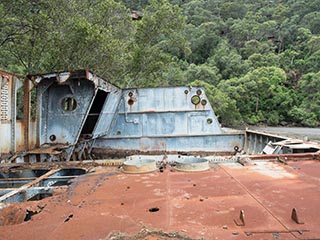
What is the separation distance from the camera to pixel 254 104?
40969 millimetres

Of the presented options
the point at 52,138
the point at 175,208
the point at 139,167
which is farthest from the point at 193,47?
the point at 175,208

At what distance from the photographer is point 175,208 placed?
106 inches

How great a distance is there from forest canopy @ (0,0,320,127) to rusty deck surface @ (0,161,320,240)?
25.9ft

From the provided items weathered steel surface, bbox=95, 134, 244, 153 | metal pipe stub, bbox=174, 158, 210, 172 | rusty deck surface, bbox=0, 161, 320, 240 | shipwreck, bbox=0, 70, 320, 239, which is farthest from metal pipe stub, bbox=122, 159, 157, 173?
weathered steel surface, bbox=95, 134, 244, 153

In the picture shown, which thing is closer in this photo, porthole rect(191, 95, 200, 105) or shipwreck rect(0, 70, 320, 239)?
shipwreck rect(0, 70, 320, 239)

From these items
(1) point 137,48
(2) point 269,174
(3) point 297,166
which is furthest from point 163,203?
(1) point 137,48

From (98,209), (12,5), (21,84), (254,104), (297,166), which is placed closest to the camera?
(98,209)

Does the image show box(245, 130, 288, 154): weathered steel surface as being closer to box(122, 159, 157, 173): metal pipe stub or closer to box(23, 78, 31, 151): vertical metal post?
box(122, 159, 157, 173): metal pipe stub

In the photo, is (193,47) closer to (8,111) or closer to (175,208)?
(8,111)

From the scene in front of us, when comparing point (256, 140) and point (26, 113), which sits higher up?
point (26, 113)

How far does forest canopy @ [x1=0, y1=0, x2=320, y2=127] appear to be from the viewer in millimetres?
10883

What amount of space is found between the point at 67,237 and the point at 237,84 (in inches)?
1627

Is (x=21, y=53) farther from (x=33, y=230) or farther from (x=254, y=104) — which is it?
(x=254, y=104)

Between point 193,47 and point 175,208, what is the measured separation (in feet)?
196
